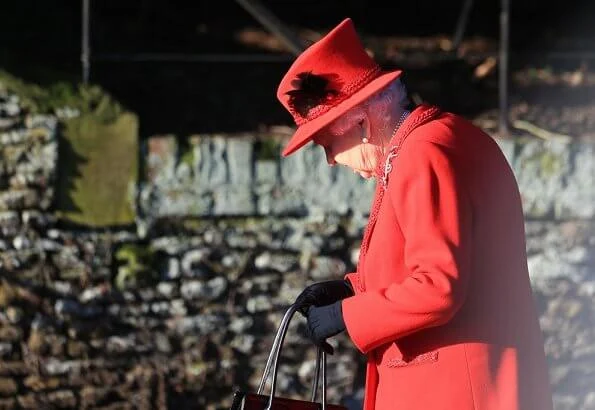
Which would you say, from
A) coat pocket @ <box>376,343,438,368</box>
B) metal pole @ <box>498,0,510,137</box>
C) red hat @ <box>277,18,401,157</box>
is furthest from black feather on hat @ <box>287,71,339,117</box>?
metal pole @ <box>498,0,510,137</box>

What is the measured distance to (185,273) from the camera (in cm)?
523

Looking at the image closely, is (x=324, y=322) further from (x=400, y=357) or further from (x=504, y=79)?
(x=504, y=79)

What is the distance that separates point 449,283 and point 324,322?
38 centimetres

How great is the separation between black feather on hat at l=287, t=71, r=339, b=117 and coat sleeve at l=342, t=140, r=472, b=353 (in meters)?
0.27

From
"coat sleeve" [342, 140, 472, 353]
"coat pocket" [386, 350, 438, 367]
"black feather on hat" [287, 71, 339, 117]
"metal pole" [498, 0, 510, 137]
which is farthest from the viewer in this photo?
"metal pole" [498, 0, 510, 137]

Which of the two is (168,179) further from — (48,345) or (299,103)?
(299,103)

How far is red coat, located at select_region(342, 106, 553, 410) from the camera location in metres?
2.69

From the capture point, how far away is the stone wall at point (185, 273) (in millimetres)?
5117

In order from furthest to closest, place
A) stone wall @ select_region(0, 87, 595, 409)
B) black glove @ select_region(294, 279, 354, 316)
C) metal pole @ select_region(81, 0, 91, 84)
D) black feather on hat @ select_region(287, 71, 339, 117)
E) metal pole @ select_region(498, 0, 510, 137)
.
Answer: metal pole @ select_region(498, 0, 510, 137)
metal pole @ select_region(81, 0, 91, 84)
stone wall @ select_region(0, 87, 595, 409)
black glove @ select_region(294, 279, 354, 316)
black feather on hat @ select_region(287, 71, 339, 117)

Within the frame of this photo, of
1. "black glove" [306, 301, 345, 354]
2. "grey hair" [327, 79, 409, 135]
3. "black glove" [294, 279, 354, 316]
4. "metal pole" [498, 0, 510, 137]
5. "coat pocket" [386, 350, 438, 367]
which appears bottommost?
"coat pocket" [386, 350, 438, 367]

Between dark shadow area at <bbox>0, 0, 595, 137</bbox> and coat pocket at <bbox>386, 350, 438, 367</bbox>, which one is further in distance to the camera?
dark shadow area at <bbox>0, 0, 595, 137</bbox>

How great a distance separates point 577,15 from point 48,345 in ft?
13.3

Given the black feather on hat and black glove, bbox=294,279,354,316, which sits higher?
the black feather on hat

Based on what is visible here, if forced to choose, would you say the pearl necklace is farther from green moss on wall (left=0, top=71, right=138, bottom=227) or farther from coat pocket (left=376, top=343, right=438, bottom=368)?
green moss on wall (left=0, top=71, right=138, bottom=227)
